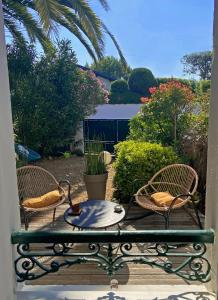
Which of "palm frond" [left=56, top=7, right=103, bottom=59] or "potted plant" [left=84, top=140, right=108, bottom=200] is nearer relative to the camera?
"potted plant" [left=84, top=140, right=108, bottom=200]

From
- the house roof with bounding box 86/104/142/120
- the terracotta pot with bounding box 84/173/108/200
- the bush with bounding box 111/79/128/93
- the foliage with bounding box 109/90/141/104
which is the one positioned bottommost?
the terracotta pot with bounding box 84/173/108/200

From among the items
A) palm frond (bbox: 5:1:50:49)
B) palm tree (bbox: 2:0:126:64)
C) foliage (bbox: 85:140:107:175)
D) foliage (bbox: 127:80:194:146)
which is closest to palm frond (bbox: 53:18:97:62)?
palm tree (bbox: 2:0:126:64)

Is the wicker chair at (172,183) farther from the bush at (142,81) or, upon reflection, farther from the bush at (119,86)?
the bush at (119,86)

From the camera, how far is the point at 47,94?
8.63 m

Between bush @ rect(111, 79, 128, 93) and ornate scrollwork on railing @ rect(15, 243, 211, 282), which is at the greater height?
bush @ rect(111, 79, 128, 93)

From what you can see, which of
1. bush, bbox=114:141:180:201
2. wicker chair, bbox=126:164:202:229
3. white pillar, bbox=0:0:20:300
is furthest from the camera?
bush, bbox=114:141:180:201

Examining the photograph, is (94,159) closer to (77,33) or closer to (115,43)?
(115,43)

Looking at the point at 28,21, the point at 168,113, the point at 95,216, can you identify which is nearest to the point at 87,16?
the point at 28,21

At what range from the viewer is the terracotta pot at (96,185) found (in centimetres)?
505

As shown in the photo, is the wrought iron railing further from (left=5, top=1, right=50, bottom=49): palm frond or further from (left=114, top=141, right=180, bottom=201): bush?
(left=5, top=1, right=50, bottom=49): palm frond

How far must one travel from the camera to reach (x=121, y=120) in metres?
12.6

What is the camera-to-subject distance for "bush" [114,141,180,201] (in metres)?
5.03

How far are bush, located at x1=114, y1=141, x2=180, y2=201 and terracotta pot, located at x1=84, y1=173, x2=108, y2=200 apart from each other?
28 centimetres

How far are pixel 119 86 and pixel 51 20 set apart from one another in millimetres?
10794
